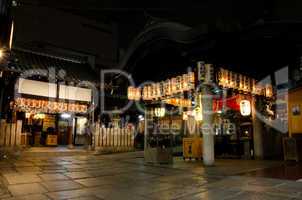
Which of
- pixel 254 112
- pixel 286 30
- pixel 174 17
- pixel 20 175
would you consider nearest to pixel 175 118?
pixel 254 112

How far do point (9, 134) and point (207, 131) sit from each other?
12524mm

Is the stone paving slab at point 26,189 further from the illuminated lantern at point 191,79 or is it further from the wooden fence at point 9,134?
the wooden fence at point 9,134

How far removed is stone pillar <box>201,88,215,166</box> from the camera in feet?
38.0

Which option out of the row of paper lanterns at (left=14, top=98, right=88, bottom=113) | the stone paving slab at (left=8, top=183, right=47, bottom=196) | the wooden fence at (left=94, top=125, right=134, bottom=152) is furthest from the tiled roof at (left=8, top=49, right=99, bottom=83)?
the stone paving slab at (left=8, top=183, right=47, bottom=196)

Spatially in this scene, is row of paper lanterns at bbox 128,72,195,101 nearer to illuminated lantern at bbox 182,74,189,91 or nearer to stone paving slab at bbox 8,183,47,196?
illuminated lantern at bbox 182,74,189,91

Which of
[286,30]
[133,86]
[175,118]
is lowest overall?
[175,118]

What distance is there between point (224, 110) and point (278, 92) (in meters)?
3.59

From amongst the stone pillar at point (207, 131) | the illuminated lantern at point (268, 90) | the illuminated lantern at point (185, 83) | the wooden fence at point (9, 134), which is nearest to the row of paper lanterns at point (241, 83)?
the illuminated lantern at point (268, 90)

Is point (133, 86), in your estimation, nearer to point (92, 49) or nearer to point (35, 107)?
point (35, 107)

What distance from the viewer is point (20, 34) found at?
22062 mm

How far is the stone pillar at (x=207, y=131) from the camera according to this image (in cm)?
1158

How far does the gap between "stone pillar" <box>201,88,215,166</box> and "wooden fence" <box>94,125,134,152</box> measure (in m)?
8.22

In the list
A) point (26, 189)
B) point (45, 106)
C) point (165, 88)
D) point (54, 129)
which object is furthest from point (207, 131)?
point (54, 129)

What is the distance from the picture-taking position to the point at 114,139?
18.2m
